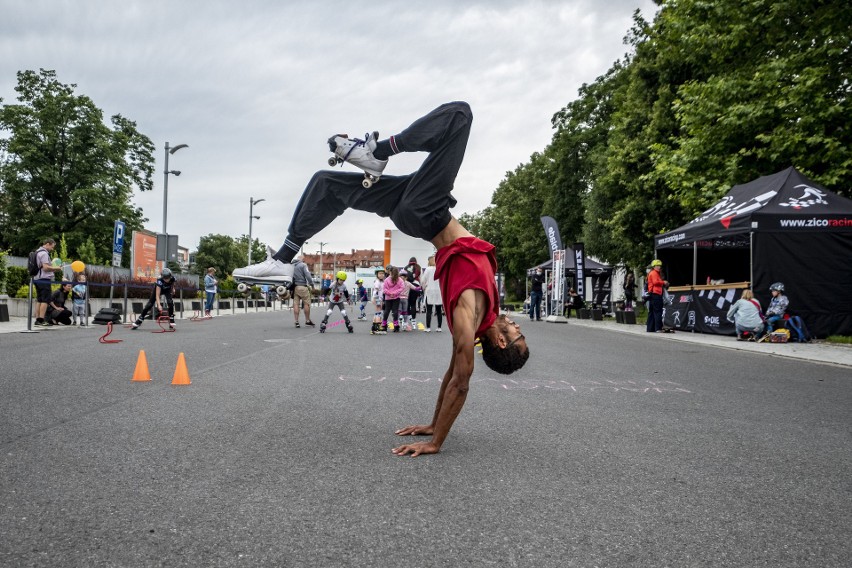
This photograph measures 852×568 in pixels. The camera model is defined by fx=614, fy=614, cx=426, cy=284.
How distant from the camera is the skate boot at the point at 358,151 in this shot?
3.79 metres

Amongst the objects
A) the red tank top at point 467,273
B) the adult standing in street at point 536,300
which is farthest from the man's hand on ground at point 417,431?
the adult standing in street at point 536,300

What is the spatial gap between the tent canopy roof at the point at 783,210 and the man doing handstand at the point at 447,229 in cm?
1282

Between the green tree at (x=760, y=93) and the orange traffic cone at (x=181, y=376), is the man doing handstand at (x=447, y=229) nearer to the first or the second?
the orange traffic cone at (x=181, y=376)

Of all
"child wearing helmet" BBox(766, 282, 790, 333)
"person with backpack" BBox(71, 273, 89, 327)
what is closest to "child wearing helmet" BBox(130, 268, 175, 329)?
"person with backpack" BBox(71, 273, 89, 327)

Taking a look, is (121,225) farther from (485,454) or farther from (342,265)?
(342,265)

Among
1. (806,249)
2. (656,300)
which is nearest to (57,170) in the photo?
(656,300)

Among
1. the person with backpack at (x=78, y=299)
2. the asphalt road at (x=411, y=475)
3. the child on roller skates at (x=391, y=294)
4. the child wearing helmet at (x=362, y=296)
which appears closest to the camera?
the asphalt road at (x=411, y=475)

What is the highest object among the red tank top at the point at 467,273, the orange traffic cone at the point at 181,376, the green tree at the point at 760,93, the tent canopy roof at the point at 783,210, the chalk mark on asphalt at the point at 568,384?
the green tree at the point at 760,93

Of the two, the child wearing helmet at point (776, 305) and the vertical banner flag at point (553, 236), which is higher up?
the vertical banner flag at point (553, 236)

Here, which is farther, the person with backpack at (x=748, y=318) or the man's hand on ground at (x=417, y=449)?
the person with backpack at (x=748, y=318)

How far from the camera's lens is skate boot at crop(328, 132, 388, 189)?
12.4ft

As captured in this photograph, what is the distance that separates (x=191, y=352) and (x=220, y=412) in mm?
5690

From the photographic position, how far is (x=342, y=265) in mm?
194125

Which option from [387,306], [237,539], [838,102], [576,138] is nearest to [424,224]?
[237,539]
